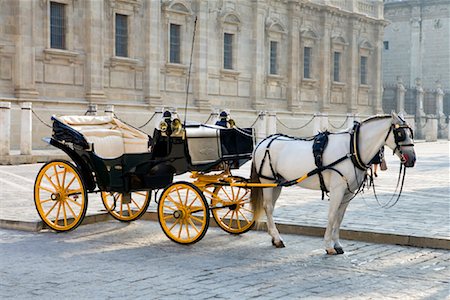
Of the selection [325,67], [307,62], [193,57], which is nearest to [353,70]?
[325,67]

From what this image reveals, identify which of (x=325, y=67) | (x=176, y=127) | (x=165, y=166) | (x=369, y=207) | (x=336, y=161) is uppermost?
(x=325, y=67)

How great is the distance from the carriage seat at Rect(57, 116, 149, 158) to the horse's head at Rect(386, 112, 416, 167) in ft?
12.3

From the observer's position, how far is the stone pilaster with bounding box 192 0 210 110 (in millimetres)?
32125

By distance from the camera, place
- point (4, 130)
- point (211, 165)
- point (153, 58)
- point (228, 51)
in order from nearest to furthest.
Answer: point (211, 165) < point (4, 130) < point (153, 58) < point (228, 51)

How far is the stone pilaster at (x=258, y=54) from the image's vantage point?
1409 inches

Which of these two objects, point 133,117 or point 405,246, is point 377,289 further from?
point 133,117

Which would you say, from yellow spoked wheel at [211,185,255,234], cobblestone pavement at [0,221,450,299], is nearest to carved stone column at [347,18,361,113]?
yellow spoked wheel at [211,185,255,234]

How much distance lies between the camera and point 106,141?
33.2 feet

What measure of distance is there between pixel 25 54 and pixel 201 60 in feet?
31.0

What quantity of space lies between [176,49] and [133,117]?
4.78 metres

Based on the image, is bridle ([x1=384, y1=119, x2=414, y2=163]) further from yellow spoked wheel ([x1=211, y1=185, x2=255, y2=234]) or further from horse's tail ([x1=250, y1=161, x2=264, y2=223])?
yellow spoked wheel ([x1=211, y1=185, x2=255, y2=234])

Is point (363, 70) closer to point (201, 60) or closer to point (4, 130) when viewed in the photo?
point (201, 60)

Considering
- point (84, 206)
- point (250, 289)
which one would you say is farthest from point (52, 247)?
point (250, 289)

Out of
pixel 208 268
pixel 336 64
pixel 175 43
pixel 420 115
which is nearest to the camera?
pixel 208 268
